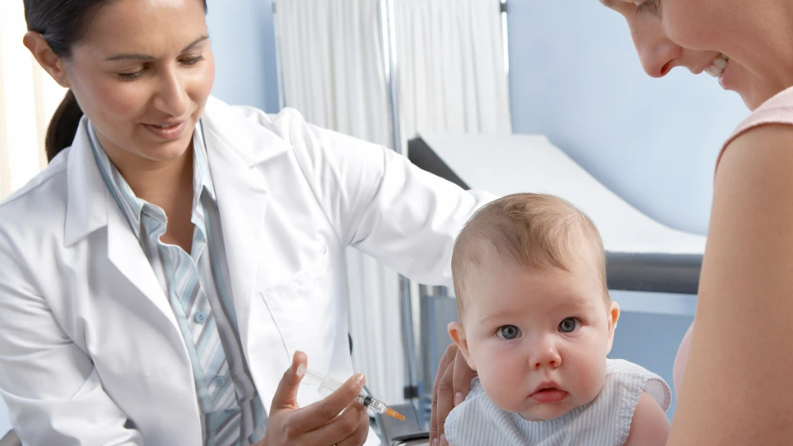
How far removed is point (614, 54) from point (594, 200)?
921mm

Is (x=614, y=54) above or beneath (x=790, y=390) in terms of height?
above

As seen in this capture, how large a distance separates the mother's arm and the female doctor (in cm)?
90

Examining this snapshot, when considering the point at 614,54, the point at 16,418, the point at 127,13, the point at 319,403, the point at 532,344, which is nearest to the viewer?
the point at 532,344

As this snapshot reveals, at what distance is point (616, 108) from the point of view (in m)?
3.34

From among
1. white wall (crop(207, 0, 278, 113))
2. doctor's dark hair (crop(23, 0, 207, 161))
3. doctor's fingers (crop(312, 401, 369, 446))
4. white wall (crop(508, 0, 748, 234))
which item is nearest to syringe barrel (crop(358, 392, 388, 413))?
doctor's fingers (crop(312, 401, 369, 446))

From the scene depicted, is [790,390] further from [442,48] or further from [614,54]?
[442,48]

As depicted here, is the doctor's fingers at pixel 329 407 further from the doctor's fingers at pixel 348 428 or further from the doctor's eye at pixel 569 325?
the doctor's eye at pixel 569 325

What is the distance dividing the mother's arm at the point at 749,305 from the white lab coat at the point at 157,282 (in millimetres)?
1030

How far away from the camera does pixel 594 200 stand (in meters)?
2.78

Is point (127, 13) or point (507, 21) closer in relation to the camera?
point (127, 13)

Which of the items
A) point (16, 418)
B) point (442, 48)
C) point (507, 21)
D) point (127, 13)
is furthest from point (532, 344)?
point (507, 21)

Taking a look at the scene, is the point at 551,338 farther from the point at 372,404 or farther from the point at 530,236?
the point at 372,404

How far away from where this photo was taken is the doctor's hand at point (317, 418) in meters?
1.09

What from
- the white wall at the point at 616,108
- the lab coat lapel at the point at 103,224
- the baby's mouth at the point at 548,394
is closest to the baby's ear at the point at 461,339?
the baby's mouth at the point at 548,394
